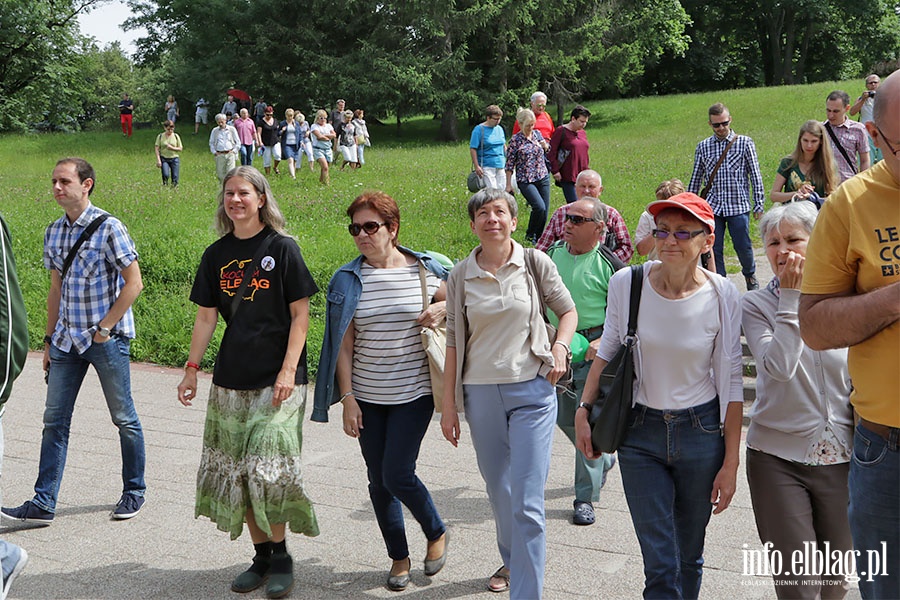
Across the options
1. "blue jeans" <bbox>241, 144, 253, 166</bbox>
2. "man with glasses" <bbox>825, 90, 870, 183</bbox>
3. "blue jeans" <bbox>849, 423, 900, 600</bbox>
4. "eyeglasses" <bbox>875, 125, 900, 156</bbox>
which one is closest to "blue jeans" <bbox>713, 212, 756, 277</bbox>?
"man with glasses" <bbox>825, 90, 870, 183</bbox>

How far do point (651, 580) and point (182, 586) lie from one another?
8.07ft

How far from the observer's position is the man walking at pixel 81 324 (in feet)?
18.8

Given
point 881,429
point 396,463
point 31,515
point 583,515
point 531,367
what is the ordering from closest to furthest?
point 881,429 < point 531,367 < point 396,463 < point 583,515 < point 31,515

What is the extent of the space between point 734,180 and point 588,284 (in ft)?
16.3

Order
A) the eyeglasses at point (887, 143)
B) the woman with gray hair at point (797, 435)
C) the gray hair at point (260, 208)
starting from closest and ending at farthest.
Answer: the eyeglasses at point (887, 143)
the woman with gray hair at point (797, 435)
the gray hair at point (260, 208)

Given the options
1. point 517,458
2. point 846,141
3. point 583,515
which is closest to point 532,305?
point 517,458

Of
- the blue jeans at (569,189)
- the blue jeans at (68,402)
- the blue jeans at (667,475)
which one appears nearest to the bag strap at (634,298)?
the blue jeans at (667,475)

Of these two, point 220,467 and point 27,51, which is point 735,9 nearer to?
point 27,51

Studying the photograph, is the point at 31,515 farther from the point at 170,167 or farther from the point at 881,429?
the point at 170,167

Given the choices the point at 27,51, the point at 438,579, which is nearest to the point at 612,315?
the point at 438,579

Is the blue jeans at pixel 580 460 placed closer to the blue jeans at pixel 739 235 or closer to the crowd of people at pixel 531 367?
the crowd of people at pixel 531 367

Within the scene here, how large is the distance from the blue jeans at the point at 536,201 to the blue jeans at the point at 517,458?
8.63 metres

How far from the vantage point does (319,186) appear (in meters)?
21.9

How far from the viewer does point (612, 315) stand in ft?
12.7
